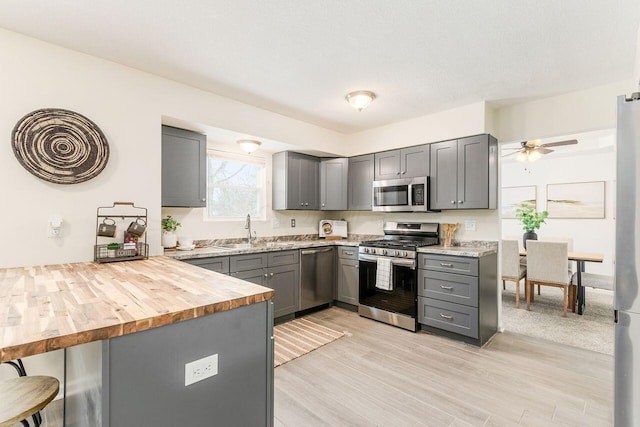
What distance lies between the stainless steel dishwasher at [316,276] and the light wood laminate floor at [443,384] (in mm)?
896

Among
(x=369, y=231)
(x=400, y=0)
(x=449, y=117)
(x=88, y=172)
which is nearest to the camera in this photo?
(x=400, y=0)

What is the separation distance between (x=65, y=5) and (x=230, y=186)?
234cm

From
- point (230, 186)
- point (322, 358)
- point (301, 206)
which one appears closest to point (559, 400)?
point (322, 358)

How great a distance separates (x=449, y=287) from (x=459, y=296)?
0.13 metres

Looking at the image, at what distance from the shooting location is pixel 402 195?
386 cm

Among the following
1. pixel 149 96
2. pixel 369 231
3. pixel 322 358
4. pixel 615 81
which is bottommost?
pixel 322 358

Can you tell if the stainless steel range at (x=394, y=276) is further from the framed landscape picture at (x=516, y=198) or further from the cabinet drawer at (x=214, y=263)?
the framed landscape picture at (x=516, y=198)

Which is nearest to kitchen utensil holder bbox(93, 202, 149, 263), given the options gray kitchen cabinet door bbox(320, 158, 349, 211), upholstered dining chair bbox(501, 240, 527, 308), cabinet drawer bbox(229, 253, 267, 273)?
cabinet drawer bbox(229, 253, 267, 273)

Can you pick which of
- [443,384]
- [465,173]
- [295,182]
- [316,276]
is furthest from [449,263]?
[295,182]

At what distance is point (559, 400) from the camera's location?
217 centimetres

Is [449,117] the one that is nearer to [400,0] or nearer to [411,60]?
[411,60]

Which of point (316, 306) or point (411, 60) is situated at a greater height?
point (411, 60)

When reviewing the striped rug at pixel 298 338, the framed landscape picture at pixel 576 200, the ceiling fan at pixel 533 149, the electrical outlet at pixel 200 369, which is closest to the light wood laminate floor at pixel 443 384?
the striped rug at pixel 298 338

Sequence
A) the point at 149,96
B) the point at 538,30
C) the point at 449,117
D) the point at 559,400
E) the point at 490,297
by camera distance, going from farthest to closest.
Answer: the point at 449,117 < the point at 490,297 < the point at 149,96 < the point at 559,400 < the point at 538,30
